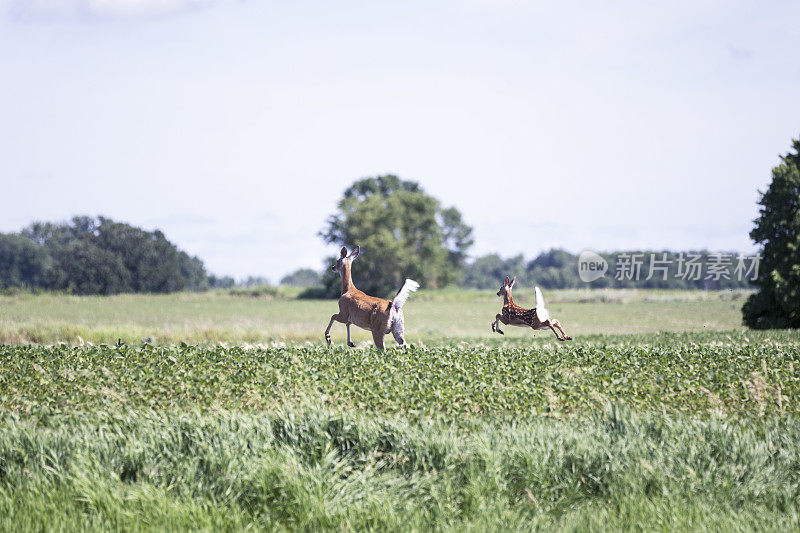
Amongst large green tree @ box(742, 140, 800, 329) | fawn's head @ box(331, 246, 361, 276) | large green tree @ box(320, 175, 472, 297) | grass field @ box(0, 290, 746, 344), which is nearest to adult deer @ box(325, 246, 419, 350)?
fawn's head @ box(331, 246, 361, 276)

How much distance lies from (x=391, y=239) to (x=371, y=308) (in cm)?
4391

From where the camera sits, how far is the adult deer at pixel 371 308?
958 cm

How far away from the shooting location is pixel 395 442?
7254 millimetres

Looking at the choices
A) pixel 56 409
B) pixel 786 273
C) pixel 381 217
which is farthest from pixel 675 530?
pixel 381 217

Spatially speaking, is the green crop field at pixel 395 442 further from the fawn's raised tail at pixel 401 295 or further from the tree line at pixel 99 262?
the tree line at pixel 99 262

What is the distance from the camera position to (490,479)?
259 inches

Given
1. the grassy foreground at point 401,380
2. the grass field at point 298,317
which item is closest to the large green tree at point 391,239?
the grass field at point 298,317

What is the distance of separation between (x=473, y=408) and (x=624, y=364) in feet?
10.2


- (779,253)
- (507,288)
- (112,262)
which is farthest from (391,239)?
(507,288)

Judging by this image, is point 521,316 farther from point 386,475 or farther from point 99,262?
point 99,262

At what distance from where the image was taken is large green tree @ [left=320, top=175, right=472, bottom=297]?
5150 centimetres

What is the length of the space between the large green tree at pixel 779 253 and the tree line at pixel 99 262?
38540mm

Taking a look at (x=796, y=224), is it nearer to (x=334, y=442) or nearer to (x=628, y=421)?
(x=628, y=421)

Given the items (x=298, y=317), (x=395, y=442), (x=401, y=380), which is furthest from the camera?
Result: (x=298, y=317)
